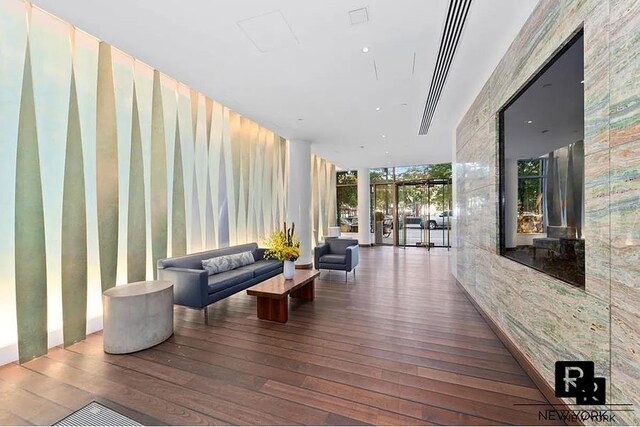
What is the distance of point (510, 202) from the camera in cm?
304

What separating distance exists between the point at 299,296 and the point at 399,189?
26.4ft

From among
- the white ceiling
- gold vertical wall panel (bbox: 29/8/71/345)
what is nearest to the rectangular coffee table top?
gold vertical wall panel (bbox: 29/8/71/345)

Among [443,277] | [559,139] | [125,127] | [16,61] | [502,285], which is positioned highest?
[16,61]

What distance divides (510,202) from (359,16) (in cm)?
265

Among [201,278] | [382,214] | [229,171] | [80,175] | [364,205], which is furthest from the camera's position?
[382,214]

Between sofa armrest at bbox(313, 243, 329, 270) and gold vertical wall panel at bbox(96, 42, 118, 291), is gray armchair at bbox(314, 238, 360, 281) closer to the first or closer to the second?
sofa armrest at bbox(313, 243, 329, 270)

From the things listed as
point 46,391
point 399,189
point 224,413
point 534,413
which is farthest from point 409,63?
point 399,189

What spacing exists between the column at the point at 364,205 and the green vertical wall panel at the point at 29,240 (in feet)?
32.3

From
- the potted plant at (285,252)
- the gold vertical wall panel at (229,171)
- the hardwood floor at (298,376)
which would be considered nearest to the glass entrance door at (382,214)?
the gold vertical wall panel at (229,171)

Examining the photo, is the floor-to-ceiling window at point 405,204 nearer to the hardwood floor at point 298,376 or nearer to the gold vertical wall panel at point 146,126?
the hardwood floor at point 298,376

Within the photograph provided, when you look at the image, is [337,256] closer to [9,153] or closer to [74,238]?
[74,238]

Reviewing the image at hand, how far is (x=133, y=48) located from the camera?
3.13 metres

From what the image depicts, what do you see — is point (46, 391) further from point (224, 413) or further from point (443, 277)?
point (443, 277)

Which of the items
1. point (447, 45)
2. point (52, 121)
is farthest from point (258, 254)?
point (447, 45)
